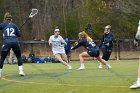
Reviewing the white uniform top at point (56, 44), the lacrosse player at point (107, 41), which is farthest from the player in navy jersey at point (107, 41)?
the white uniform top at point (56, 44)

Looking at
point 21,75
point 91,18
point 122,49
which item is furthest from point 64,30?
point 21,75

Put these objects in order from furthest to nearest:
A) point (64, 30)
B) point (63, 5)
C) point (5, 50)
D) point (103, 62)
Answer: point (63, 5), point (64, 30), point (103, 62), point (5, 50)

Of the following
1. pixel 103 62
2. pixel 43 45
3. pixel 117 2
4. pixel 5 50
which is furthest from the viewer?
pixel 117 2

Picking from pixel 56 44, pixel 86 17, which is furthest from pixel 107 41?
pixel 86 17

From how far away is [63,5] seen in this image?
201ft

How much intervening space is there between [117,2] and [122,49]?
62.2 ft

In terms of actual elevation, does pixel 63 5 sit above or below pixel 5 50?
above

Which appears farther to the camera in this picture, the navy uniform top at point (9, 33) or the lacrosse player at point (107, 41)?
the lacrosse player at point (107, 41)

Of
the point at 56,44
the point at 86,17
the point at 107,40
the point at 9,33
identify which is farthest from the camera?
the point at 86,17

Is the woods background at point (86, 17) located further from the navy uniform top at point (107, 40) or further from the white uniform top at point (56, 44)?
the white uniform top at point (56, 44)

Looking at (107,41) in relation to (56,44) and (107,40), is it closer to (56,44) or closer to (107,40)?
(107,40)

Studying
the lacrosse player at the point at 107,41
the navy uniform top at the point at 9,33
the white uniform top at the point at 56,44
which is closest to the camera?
the navy uniform top at the point at 9,33

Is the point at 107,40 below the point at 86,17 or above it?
below

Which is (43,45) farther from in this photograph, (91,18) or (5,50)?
(5,50)
